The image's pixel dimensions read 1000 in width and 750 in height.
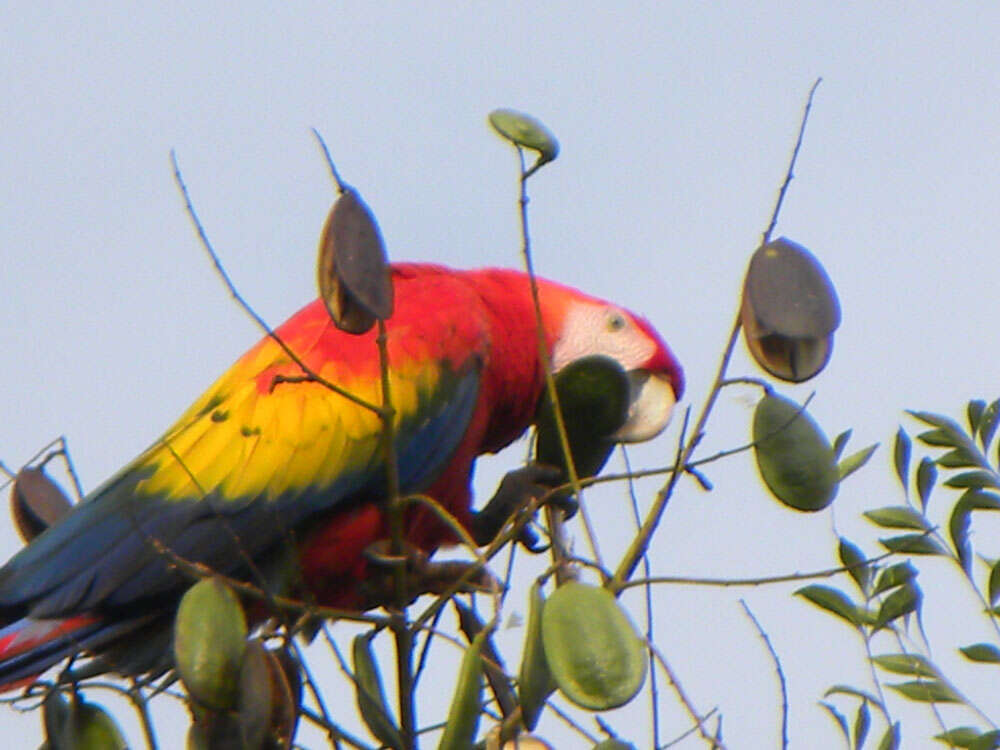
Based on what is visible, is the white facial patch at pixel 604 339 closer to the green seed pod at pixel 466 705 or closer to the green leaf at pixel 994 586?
the green leaf at pixel 994 586

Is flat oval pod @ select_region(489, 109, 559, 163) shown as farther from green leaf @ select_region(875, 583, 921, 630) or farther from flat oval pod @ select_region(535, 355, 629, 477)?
green leaf @ select_region(875, 583, 921, 630)

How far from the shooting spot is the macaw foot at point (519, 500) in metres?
2.24

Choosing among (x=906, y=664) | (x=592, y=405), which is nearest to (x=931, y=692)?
(x=906, y=664)

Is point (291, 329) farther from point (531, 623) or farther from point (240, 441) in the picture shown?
point (531, 623)

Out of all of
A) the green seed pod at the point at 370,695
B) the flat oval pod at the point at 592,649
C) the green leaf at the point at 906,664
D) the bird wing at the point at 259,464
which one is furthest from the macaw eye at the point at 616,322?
the flat oval pod at the point at 592,649

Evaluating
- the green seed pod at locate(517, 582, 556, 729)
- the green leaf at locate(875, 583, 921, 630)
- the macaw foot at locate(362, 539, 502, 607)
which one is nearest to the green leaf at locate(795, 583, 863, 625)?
the green leaf at locate(875, 583, 921, 630)

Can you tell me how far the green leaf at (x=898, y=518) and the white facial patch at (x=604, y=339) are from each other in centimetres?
84

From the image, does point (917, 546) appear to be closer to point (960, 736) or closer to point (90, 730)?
point (960, 736)

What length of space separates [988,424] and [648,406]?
32.1 inches

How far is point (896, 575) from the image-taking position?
199cm

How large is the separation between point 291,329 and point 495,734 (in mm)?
1329

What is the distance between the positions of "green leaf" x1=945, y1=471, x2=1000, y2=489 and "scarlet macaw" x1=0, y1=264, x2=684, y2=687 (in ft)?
2.50

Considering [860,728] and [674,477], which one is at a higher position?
[674,477]

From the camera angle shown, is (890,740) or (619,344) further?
(619,344)
